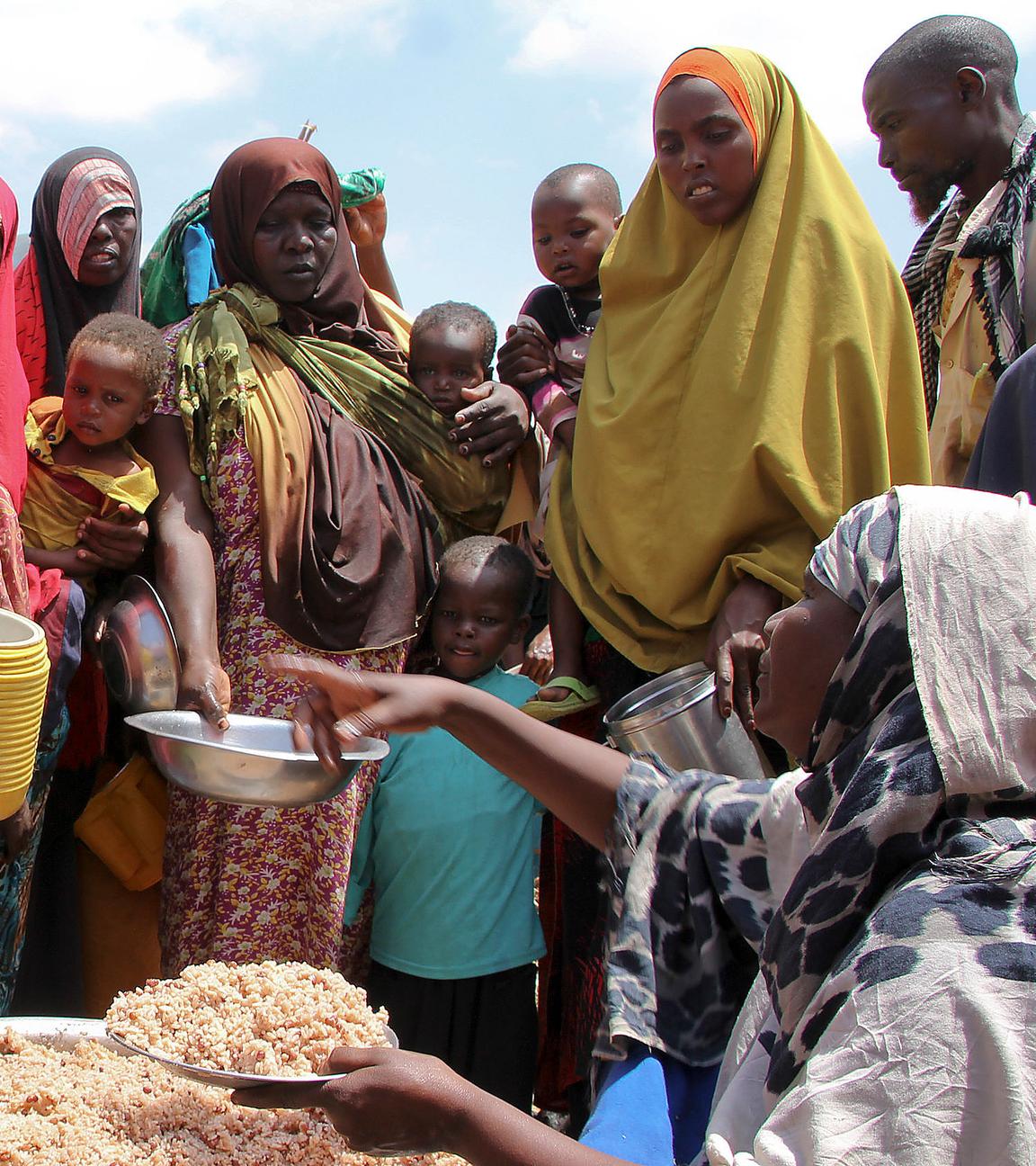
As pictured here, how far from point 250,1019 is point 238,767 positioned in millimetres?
685

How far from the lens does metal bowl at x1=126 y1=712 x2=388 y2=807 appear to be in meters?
2.56

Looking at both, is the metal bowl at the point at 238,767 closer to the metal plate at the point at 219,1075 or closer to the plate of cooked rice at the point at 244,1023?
the plate of cooked rice at the point at 244,1023

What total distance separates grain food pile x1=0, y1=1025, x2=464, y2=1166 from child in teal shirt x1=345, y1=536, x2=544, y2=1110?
1.01m

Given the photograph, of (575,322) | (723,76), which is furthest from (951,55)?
(575,322)

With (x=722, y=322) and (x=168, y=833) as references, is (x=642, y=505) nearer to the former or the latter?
(x=722, y=322)

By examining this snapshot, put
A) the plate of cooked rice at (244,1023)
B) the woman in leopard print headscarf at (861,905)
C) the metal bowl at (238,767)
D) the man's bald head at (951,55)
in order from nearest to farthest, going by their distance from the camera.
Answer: the woman in leopard print headscarf at (861,905) < the plate of cooked rice at (244,1023) < the metal bowl at (238,767) < the man's bald head at (951,55)

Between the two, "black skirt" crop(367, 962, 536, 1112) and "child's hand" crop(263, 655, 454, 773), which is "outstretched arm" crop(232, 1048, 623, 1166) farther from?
"black skirt" crop(367, 962, 536, 1112)

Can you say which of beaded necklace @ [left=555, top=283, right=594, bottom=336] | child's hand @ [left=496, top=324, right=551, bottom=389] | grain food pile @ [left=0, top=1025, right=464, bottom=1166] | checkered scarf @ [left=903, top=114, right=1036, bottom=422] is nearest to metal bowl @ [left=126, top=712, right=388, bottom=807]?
grain food pile @ [left=0, top=1025, right=464, bottom=1166]

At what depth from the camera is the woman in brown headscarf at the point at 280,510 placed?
308cm

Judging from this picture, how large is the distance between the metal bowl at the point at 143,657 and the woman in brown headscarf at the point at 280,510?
0.19 ft

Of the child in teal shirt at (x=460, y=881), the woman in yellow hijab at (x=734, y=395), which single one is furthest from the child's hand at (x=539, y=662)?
the woman in yellow hijab at (x=734, y=395)

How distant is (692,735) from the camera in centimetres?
265

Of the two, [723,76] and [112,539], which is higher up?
[723,76]

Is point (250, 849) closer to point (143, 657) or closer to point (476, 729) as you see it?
point (143, 657)
